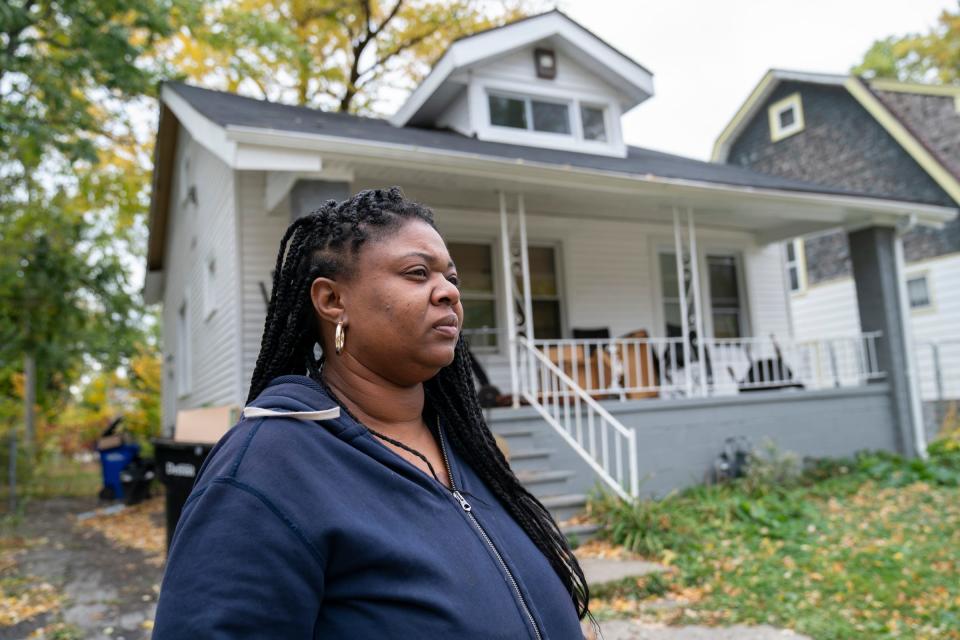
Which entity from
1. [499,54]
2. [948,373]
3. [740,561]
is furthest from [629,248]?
[948,373]

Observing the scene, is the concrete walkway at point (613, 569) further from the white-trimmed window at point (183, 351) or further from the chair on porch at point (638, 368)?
the white-trimmed window at point (183, 351)

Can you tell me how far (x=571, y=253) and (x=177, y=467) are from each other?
5606mm

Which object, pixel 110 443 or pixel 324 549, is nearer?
pixel 324 549

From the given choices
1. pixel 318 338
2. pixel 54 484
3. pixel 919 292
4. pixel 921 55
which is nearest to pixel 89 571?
pixel 318 338

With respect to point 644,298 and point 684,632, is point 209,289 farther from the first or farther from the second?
point 684,632

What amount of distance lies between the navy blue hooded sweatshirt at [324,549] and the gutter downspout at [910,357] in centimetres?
1019

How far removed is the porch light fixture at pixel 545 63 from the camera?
1005 centimetres

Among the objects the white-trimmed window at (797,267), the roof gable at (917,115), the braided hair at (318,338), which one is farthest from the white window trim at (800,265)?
the braided hair at (318,338)

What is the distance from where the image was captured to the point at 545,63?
1009cm

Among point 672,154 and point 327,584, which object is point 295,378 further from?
point 672,154

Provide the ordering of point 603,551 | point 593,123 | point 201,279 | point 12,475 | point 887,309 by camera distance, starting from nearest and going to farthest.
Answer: point 603,551 → point 12,475 → point 887,309 → point 201,279 → point 593,123

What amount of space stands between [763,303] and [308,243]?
10879 millimetres

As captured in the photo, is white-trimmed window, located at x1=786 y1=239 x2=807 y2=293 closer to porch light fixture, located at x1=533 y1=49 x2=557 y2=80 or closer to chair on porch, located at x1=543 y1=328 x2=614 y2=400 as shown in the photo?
porch light fixture, located at x1=533 y1=49 x2=557 y2=80

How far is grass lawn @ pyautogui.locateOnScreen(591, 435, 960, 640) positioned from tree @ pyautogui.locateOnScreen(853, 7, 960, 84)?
18.8 m
